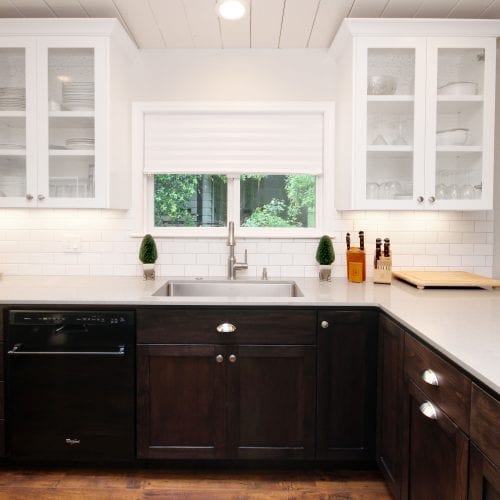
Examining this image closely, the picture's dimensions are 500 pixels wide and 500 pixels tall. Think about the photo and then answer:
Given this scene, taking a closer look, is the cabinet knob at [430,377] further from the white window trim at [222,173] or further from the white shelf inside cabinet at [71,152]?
the white shelf inside cabinet at [71,152]

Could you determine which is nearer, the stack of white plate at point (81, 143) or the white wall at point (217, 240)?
the stack of white plate at point (81, 143)

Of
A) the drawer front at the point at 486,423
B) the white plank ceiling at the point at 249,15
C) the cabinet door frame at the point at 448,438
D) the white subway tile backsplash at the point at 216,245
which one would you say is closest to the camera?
the drawer front at the point at 486,423

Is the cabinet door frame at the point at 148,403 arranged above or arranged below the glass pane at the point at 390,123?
below

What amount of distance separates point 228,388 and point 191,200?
4.39ft

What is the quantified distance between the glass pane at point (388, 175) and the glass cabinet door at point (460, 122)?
12 cm

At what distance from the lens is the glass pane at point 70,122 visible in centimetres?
248

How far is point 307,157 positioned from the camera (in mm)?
2873

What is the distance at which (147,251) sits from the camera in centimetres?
270

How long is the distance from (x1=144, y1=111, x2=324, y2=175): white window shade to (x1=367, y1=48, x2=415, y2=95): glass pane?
1.53ft

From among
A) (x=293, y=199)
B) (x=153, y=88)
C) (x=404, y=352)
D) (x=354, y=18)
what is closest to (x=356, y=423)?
(x=404, y=352)

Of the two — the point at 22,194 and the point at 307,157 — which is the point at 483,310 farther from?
the point at 22,194

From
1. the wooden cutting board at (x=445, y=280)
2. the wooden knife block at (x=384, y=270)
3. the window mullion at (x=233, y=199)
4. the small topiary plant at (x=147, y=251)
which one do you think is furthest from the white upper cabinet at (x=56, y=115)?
the wooden cutting board at (x=445, y=280)

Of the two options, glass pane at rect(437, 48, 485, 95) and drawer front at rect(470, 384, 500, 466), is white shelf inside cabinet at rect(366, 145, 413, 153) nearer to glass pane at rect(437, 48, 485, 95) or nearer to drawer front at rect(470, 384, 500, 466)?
glass pane at rect(437, 48, 485, 95)

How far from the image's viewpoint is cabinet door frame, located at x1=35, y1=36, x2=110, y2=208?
245 cm
